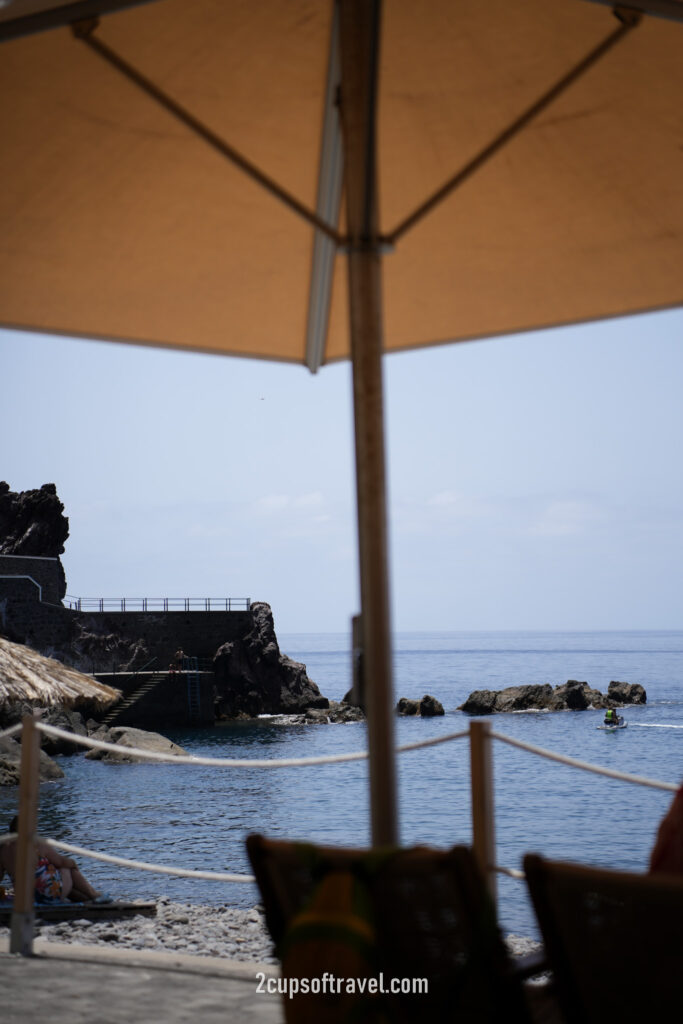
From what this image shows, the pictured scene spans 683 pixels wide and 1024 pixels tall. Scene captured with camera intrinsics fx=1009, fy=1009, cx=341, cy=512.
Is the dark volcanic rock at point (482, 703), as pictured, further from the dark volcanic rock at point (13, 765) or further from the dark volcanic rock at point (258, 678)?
the dark volcanic rock at point (13, 765)

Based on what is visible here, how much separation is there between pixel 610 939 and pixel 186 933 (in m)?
7.84

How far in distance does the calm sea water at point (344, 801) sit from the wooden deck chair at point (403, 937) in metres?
9.87

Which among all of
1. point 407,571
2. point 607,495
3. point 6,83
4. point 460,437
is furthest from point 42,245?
point 607,495

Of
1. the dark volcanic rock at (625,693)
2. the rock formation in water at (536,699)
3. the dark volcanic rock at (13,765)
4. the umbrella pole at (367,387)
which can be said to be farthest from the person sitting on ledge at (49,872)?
the dark volcanic rock at (625,693)

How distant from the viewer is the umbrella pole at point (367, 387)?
7.69 feet

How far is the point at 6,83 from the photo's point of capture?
8.79ft

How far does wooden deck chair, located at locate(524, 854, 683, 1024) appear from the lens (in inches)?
52.6

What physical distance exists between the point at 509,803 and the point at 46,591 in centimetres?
1945

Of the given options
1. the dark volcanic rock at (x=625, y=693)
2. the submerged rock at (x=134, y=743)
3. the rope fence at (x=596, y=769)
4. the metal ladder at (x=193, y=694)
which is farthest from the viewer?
the dark volcanic rock at (x=625, y=693)

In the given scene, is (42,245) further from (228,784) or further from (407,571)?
(407,571)

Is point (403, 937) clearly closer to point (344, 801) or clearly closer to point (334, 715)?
point (344, 801)

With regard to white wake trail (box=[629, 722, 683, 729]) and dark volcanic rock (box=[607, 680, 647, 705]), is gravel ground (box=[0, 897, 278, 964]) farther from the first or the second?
dark volcanic rock (box=[607, 680, 647, 705])

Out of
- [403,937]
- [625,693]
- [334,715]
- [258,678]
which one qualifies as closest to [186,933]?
[403,937]

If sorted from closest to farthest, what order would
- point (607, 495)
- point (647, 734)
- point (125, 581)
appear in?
1. point (647, 734)
2. point (125, 581)
3. point (607, 495)
